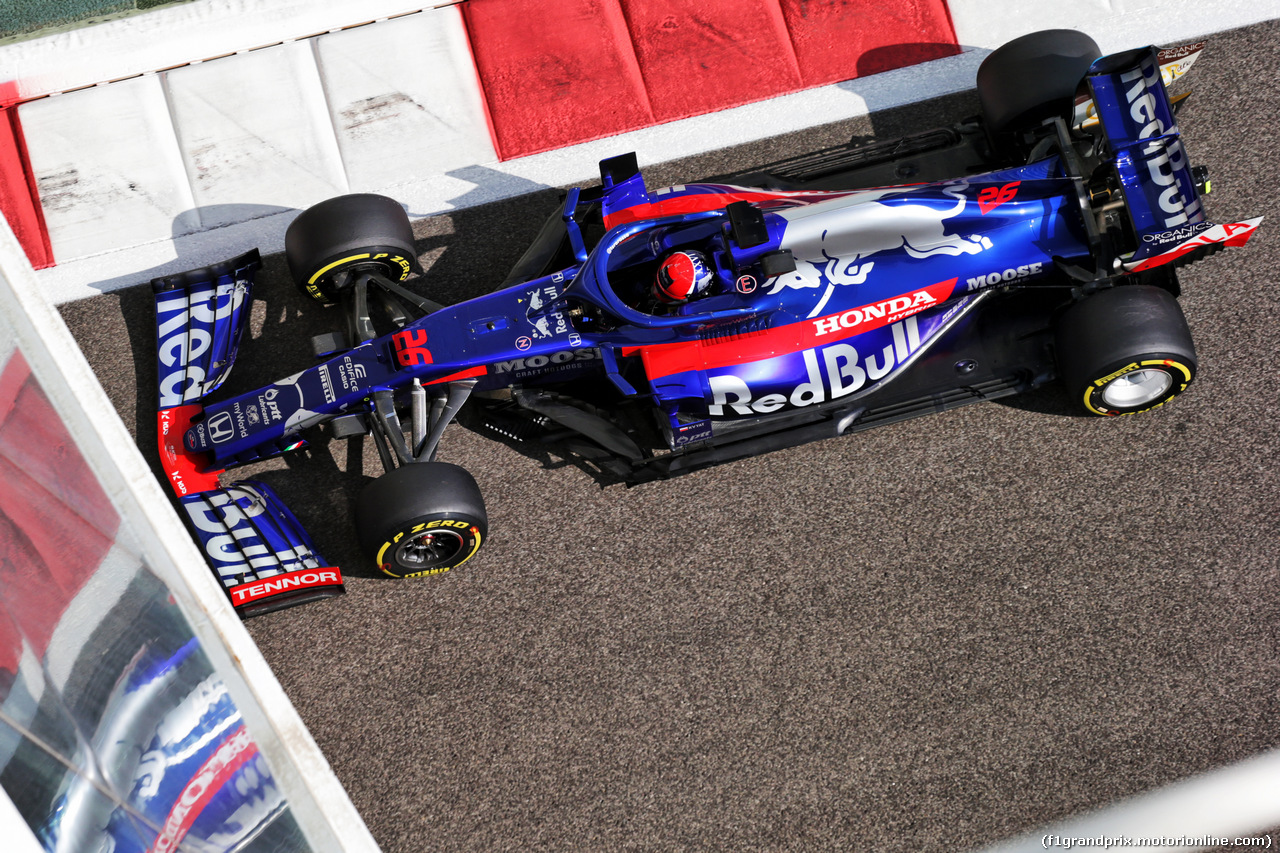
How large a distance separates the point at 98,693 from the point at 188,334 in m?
2.09

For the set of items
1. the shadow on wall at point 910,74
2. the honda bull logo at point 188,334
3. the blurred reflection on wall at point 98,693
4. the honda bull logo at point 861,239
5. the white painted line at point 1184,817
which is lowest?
the white painted line at point 1184,817

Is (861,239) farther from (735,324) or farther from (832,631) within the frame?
(832,631)

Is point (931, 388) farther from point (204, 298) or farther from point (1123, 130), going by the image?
point (204, 298)

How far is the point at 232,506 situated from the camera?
441 cm

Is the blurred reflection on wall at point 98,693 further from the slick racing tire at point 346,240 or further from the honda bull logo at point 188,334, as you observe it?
the slick racing tire at point 346,240

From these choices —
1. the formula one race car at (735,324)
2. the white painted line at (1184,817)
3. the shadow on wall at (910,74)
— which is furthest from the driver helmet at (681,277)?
the white painted line at (1184,817)

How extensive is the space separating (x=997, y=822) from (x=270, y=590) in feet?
11.0

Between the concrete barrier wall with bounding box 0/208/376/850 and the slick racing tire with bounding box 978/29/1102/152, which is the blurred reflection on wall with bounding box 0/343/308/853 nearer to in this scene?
the concrete barrier wall with bounding box 0/208/376/850

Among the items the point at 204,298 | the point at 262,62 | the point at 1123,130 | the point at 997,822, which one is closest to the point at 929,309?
the point at 1123,130

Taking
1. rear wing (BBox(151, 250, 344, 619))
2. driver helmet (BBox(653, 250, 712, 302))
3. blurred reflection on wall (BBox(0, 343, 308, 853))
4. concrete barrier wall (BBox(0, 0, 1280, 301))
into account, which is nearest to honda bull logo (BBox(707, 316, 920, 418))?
driver helmet (BBox(653, 250, 712, 302))

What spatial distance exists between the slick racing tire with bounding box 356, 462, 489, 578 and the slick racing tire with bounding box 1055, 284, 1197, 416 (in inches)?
107

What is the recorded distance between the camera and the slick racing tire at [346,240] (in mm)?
4633

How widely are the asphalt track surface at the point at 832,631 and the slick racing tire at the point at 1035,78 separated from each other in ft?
4.00

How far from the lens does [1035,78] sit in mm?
4605
